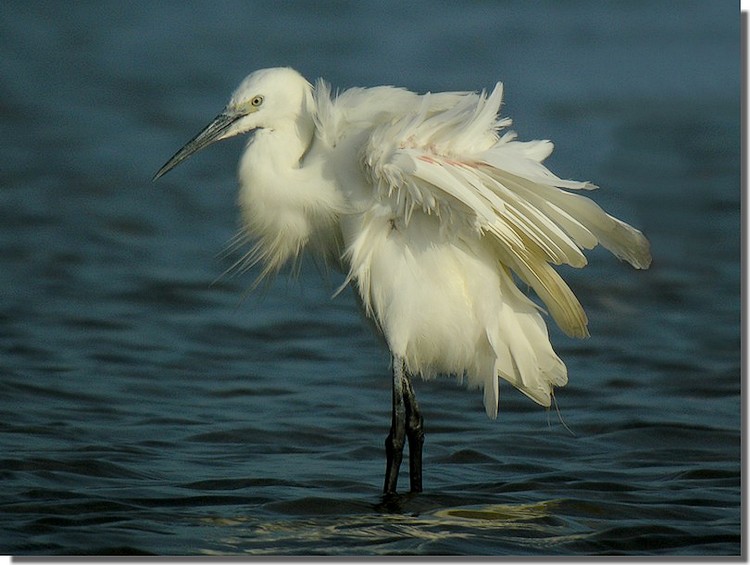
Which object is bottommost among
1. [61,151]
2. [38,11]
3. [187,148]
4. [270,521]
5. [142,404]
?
[270,521]

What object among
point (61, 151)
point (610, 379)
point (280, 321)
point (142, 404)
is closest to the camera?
point (142, 404)

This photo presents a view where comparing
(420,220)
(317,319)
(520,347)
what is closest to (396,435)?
(520,347)

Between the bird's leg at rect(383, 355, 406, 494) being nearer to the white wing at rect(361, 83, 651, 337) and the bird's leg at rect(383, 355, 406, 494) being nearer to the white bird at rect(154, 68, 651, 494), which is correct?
the white bird at rect(154, 68, 651, 494)

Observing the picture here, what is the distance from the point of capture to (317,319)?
5.58 metres

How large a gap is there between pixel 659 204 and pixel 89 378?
3.02 metres

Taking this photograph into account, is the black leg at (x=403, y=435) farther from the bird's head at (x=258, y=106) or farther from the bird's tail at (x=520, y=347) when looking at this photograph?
the bird's head at (x=258, y=106)

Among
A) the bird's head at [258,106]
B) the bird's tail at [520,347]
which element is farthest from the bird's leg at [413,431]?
the bird's head at [258,106]

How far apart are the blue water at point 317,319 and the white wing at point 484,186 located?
684 mm

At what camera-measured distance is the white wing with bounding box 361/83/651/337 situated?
330cm

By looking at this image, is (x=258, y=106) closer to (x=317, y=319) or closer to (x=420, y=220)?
(x=420, y=220)

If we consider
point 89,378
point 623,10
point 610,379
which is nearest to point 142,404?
point 89,378

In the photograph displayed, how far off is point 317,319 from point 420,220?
2.10 m

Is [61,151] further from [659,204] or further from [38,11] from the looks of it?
[659,204]

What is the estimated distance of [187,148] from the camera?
372cm
